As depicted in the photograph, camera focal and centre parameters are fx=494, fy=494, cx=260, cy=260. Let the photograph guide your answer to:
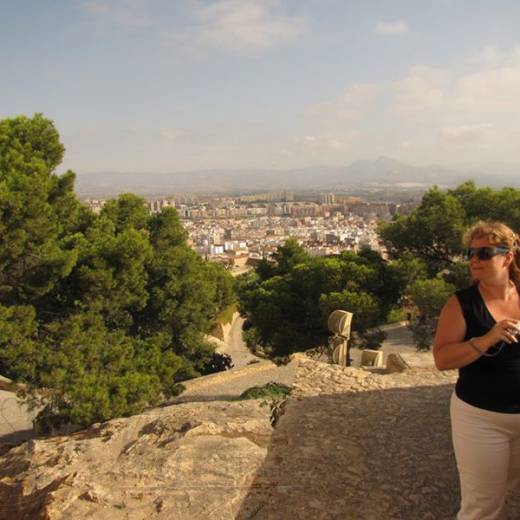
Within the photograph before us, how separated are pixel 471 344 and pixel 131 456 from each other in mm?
3223

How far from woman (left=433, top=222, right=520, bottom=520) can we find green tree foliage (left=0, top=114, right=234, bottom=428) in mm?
6141

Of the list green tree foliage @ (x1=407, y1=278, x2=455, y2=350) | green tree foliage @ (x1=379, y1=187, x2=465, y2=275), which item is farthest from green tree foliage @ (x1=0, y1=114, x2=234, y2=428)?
green tree foliage @ (x1=379, y1=187, x2=465, y2=275)

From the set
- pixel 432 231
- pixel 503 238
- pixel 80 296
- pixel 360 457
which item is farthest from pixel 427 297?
pixel 503 238

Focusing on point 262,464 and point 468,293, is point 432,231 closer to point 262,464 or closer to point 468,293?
point 262,464

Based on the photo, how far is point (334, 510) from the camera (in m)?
3.20

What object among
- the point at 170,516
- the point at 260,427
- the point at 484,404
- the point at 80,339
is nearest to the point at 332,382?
the point at 260,427

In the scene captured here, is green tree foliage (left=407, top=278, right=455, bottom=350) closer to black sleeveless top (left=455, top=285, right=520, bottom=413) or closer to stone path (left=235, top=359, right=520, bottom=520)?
stone path (left=235, top=359, right=520, bottom=520)

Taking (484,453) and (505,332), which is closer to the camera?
(505,332)

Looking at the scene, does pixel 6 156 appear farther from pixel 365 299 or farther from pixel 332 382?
pixel 365 299

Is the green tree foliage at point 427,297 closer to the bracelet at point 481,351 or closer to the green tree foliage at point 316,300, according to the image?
the green tree foliage at point 316,300

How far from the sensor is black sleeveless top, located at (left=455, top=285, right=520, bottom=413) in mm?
2174

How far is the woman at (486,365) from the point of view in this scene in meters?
2.18

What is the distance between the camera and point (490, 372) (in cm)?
219

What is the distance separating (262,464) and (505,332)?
235cm
